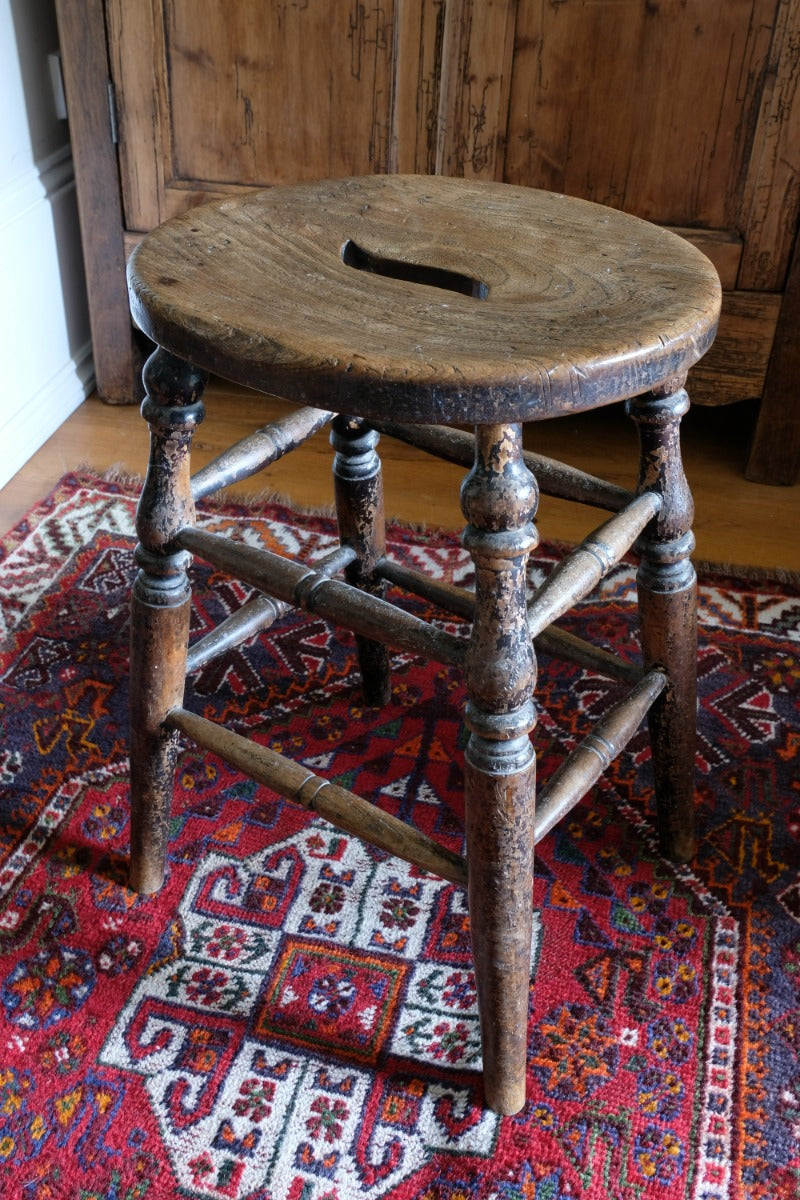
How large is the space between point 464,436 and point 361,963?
1.63ft

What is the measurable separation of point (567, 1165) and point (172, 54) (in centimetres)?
156

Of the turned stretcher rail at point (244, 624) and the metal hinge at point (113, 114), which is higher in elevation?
the metal hinge at point (113, 114)

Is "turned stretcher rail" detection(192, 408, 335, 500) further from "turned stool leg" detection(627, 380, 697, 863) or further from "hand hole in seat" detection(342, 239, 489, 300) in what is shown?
"turned stool leg" detection(627, 380, 697, 863)

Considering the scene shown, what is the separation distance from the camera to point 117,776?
1.27 m

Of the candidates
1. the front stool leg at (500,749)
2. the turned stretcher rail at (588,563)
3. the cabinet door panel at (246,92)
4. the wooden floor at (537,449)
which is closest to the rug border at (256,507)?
the wooden floor at (537,449)

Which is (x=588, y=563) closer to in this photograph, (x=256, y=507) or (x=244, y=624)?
(x=244, y=624)

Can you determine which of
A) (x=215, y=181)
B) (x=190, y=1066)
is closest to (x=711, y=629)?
(x=190, y=1066)

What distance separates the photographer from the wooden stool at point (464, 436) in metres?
0.77

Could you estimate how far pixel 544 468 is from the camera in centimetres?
109

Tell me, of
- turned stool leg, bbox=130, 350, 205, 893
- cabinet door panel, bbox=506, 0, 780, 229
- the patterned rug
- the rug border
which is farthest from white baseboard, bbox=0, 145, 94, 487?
turned stool leg, bbox=130, 350, 205, 893

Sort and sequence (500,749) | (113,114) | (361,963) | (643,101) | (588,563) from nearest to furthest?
(500,749) → (588,563) → (361,963) → (643,101) → (113,114)

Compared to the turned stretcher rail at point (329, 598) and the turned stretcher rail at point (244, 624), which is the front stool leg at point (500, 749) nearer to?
the turned stretcher rail at point (329, 598)

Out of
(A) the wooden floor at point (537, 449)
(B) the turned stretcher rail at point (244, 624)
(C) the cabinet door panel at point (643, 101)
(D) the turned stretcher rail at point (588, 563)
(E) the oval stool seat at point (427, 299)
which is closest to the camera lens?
(E) the oval stool seat at point (427, 299)

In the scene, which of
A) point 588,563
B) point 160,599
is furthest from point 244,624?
point 588,563
